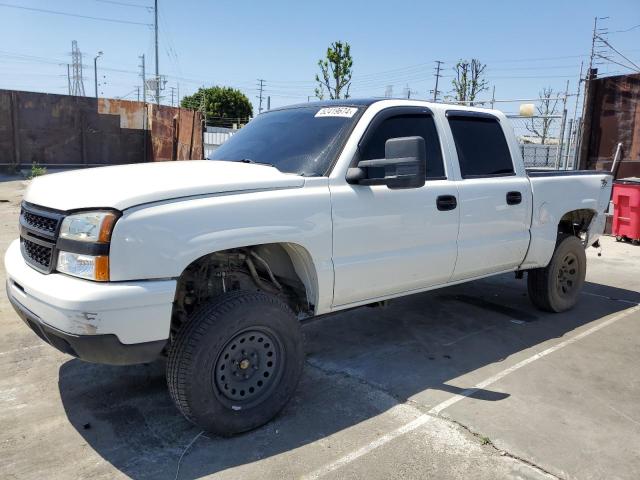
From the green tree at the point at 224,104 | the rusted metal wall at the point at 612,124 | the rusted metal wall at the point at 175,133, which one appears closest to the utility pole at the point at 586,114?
the rusted metal wall at the point at 612,124

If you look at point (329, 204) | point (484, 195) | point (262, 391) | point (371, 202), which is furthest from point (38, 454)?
point (484, 195)

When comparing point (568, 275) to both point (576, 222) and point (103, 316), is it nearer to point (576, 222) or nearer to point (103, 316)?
point (576, 222)

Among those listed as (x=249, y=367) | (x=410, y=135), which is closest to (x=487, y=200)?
(x=410, y=135)

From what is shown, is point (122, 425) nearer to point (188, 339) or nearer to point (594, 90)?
point (188, 339)

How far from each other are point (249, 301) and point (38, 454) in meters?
1.44

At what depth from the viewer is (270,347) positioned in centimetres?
331

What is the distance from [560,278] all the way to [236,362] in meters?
4.00

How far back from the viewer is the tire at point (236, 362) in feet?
9.71

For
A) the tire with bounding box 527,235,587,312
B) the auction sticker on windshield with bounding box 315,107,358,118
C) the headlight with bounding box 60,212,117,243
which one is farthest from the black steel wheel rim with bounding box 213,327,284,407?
the tire with bounding box 527,235,587,312

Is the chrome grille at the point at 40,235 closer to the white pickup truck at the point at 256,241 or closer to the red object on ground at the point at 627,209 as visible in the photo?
the white pickup truck at the point at 256,241

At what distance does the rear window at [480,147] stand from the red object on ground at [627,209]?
6345mm

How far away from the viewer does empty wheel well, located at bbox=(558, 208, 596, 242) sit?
5809mm

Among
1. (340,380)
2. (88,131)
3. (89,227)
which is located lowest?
(340,380)

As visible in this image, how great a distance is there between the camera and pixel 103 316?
2.66 m
